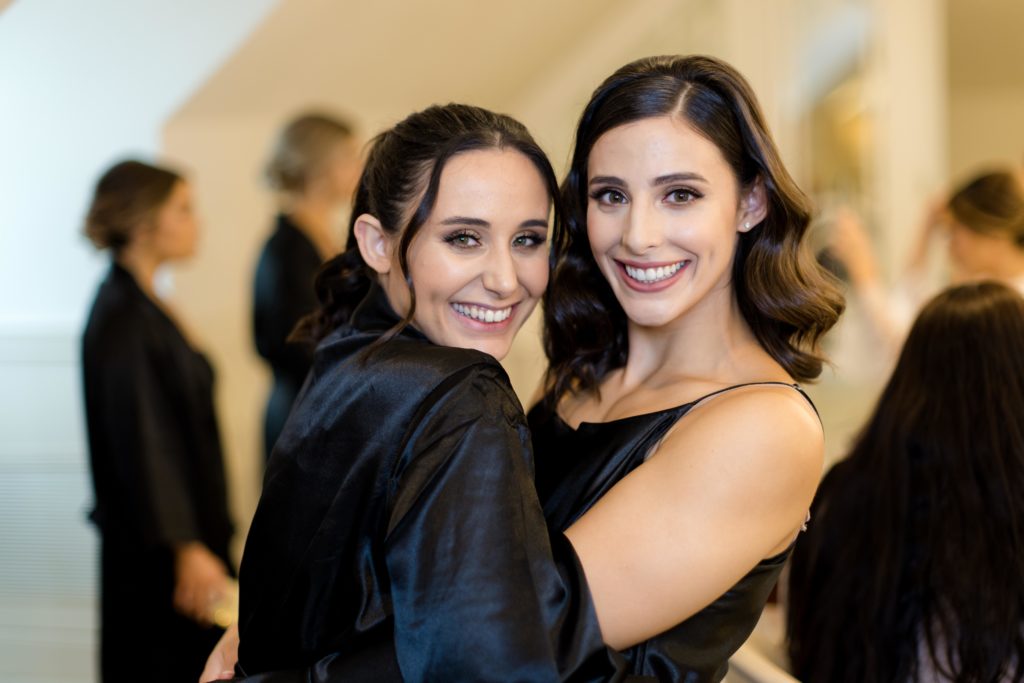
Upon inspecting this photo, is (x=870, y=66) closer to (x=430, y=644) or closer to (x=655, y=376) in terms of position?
(x=655, y=376)

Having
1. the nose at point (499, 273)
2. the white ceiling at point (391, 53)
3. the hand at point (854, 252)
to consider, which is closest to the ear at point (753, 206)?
the nose at point (499, 273)

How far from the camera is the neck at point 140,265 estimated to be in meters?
3.24

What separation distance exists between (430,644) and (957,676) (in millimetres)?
956

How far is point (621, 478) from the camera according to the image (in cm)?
166

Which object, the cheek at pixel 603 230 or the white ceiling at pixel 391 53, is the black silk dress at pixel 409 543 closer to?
the cheek at pixel 603 230

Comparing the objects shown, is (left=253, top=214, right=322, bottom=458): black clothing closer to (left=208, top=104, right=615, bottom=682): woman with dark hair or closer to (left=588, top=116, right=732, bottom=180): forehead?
(left=208, top=104, right=615, bottom=682): woman with dark hair

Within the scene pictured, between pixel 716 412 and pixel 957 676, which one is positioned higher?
pixel 716 412

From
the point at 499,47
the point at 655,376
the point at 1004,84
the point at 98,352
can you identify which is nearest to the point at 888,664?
the point at 655,376

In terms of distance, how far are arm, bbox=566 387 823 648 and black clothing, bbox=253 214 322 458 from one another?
223 centimetres

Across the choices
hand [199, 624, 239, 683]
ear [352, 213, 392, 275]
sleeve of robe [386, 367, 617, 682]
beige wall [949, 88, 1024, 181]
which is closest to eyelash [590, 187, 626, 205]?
ear [352, 213, 392, 275]

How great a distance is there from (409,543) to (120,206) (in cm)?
216

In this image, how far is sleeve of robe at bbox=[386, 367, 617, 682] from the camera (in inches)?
53.7

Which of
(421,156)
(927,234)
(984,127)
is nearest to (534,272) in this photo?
(421,156)

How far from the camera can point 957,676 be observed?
6.23ft
